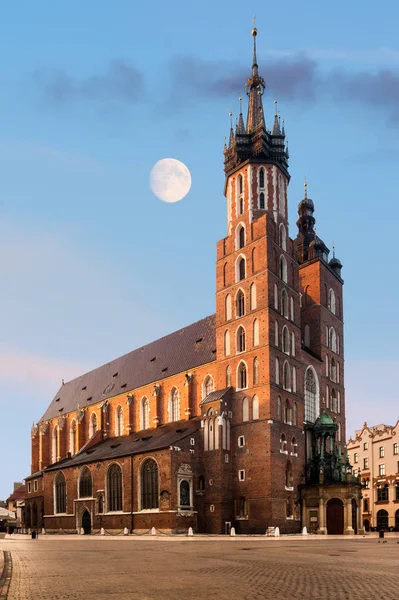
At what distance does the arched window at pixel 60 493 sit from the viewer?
75.8m

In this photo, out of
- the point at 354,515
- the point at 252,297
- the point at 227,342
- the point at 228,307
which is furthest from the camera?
the point at 228,307

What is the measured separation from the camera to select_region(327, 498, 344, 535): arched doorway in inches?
2259

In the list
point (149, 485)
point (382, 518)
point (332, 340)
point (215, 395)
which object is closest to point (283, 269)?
point (332, 340)

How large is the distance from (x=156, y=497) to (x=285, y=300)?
20884mm

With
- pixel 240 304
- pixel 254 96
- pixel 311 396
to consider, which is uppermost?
pixel 254 96

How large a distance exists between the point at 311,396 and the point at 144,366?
2168cm

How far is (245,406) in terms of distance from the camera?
195ft

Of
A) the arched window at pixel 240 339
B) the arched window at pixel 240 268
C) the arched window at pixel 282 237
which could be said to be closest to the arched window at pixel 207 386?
the arched window at pixel 240 339

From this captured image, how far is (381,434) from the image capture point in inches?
3497

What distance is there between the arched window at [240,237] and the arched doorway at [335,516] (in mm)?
23902

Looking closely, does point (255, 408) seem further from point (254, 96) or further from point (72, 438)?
point (72, 438)

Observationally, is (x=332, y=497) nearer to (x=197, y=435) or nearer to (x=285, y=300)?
(x=197, y=435)

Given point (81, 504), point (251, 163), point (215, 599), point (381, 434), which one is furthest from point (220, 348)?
point (215, 599)

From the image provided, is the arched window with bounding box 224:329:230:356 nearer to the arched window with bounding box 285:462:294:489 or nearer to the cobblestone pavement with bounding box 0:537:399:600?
the arched window with bounding box 285:462:294:489
